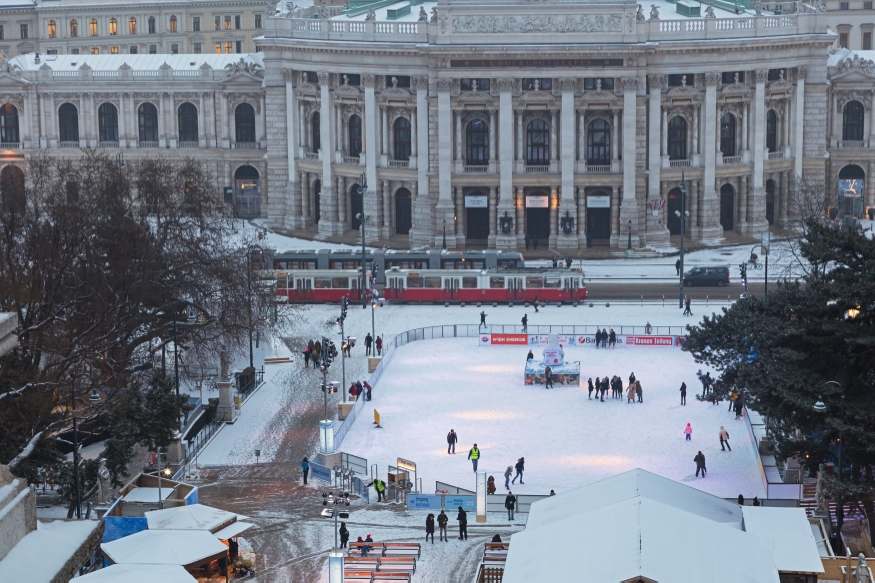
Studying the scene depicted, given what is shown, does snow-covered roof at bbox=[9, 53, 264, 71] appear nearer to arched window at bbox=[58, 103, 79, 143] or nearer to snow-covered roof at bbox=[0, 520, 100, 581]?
arched window at bbox=[58, 103, 79, 143]

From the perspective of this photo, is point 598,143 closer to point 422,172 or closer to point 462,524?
point 422,172

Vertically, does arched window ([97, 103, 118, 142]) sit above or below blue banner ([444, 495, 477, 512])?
above

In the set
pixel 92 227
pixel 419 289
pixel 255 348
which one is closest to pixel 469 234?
pixel 419 289

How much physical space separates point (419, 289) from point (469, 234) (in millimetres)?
17095

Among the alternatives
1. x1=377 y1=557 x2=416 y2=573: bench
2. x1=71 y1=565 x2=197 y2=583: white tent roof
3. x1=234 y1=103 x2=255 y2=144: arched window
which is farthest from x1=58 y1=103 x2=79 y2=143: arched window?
x1=71 y1=565 x2=197 y2=583: white tent roof

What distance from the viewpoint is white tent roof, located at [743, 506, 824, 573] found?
37.4 m

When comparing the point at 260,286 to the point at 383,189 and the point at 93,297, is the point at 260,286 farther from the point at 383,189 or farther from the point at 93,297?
the point at 383,189

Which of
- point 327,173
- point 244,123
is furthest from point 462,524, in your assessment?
point 244,123

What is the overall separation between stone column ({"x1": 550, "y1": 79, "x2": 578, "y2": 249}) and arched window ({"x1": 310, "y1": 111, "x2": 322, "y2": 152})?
1988 cm

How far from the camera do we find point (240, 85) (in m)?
124

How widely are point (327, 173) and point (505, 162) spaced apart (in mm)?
14398

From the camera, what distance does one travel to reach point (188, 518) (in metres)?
48.2

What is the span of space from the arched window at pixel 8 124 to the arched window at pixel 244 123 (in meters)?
19.6

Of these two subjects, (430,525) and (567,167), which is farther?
(567,167)
